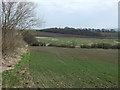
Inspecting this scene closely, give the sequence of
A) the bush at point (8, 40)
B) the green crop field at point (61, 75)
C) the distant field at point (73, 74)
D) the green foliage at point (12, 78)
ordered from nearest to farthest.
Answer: the green foliage at point (12, 78) < the green crop field at point (61, 75) < the distant field at point (73, 74) < the bush at point (8, 40)

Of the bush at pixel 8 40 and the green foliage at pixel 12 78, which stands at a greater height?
the bush at pixel 8 40

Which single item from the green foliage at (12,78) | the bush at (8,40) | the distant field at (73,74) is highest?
the bush at (8,40)

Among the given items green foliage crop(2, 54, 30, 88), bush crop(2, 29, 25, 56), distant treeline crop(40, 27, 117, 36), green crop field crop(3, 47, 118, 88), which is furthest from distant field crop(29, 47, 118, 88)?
distant treeline crop(40, 27, 117, 36)

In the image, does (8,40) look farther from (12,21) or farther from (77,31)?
(77,31)

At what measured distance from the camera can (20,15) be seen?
33.9 metres

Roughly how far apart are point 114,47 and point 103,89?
47.9 m

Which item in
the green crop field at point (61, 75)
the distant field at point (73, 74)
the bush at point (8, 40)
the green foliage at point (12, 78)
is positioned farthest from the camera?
the bush at point (8, 40)

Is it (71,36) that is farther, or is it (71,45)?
(71,36)

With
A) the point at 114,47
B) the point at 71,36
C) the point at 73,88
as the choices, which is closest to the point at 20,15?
the point at 73,88

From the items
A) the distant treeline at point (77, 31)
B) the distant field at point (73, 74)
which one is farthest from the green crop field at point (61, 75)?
the distant treeline at point (77, 31)

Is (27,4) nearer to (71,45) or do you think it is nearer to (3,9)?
(3,9)

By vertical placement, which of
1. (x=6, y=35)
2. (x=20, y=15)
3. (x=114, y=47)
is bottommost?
(x=114, y=47)

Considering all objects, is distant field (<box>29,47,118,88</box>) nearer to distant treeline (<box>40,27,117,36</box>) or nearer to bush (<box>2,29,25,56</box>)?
bush (<box>2,29,25,56</box>)

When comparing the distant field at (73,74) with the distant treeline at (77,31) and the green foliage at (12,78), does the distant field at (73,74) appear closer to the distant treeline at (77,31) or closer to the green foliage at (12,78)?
the green foliage at (12,78)
